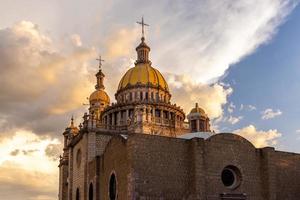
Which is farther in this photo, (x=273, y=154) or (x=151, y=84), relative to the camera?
(x=151, y=84)

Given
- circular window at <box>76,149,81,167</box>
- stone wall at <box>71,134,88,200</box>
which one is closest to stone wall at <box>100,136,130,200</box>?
stone wall at <box>71,134,88,200</box>

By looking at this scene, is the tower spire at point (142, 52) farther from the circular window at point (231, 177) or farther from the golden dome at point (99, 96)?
the circular window at point (231, 177)

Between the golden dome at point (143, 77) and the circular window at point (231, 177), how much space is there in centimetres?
2290

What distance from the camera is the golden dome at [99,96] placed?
6184 centimetres

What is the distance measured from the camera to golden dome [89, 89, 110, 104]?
203 feet

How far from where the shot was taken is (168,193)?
33.1 meters

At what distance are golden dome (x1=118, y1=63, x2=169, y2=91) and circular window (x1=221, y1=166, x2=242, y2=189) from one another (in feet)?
75.1

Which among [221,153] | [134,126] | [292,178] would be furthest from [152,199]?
[134,126]

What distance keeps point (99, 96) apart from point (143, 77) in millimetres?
7072

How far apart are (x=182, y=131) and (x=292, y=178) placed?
17757mm

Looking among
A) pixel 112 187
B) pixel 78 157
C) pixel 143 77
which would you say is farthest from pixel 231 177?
pixel 143 77

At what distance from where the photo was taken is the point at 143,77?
58.0 metres

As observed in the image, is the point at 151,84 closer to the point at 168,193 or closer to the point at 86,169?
the point at 86,169

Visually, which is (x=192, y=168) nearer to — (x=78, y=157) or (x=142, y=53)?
(x=78, y=157)
